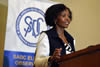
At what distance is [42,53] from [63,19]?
0.33 m

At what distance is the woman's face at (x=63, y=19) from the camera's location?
60.6 inches

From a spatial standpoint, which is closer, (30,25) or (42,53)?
(42,53)

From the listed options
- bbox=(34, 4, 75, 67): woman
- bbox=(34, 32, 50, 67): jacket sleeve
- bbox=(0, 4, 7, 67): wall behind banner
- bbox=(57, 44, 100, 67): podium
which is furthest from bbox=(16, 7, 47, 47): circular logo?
bbox=(57, 44, 100, 67): podium

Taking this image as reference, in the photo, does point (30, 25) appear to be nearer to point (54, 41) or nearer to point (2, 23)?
point (2, 23)

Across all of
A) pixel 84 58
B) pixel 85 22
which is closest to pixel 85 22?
pixel 85 22

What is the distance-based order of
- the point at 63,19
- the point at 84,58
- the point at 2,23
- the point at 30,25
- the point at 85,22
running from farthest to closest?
the point at 85,22 → the point at 2,23 → the point at 30,25 → the point at 63,19 → the point at 84,58

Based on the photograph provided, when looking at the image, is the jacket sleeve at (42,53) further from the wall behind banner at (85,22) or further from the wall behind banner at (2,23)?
the wall behind banner at (85,22)

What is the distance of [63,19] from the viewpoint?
155cm

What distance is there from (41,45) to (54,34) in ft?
0.43

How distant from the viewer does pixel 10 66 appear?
1.92 metres

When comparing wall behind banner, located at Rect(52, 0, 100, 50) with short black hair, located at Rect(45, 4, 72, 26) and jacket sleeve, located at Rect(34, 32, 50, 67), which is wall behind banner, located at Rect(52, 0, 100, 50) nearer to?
short black hair, located at Rect(45, 4, 72, 26)

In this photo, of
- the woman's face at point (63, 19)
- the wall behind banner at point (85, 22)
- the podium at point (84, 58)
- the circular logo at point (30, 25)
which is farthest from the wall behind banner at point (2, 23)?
the podium at point (84, 58)

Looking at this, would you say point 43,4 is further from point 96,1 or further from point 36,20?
point 96,1

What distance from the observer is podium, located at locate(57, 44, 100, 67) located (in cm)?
Result: 98
